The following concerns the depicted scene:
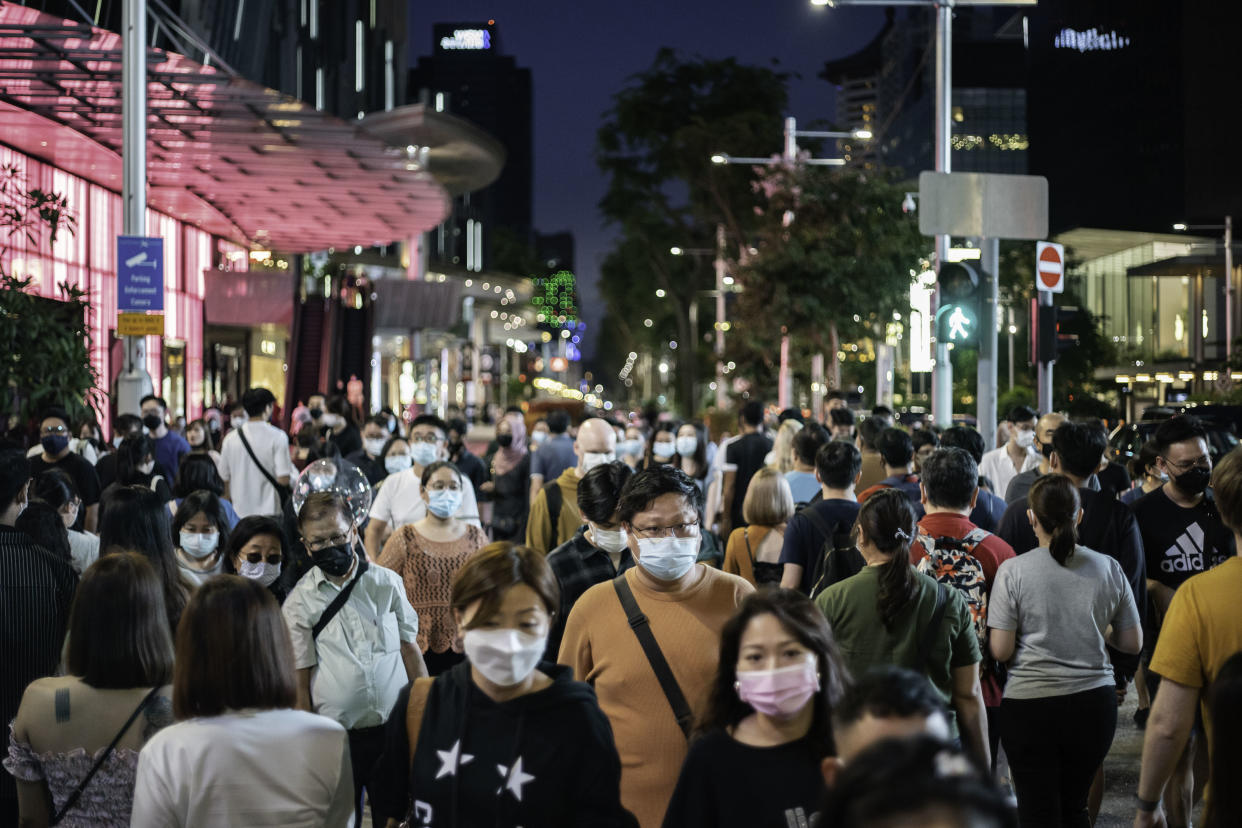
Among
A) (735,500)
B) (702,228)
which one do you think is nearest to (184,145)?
(735,500)

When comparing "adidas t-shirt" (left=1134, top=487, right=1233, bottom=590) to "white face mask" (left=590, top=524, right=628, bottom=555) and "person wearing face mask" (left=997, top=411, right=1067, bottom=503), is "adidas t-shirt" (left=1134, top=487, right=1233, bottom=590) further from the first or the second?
"white face mask" (left=590, top=524, right=628, bottom=555)

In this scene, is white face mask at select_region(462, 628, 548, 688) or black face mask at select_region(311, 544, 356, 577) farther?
black face mask at select_region(311, 544, 356, 577)

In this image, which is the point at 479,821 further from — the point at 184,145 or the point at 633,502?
the point at 184,145

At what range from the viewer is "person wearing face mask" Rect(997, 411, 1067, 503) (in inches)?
362

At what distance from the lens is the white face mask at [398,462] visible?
37.9ft

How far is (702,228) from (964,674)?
5182 centimetres

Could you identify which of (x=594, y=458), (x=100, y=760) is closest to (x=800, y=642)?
(x=100, y=760)

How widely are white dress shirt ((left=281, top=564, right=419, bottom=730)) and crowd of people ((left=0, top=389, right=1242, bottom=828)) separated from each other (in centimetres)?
1

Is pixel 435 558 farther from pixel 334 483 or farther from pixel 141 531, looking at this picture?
pixel 141 531

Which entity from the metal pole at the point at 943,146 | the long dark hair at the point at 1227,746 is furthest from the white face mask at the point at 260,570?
the metal pole at the point at 943,146

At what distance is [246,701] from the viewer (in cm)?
352

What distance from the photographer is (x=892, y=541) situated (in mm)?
4926

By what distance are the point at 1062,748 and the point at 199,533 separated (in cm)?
376

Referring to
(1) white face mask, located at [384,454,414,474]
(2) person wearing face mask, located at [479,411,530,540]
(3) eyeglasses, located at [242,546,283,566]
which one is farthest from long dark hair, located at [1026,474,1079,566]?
(2) person wearing face mask, located at [479,411,530,540]
